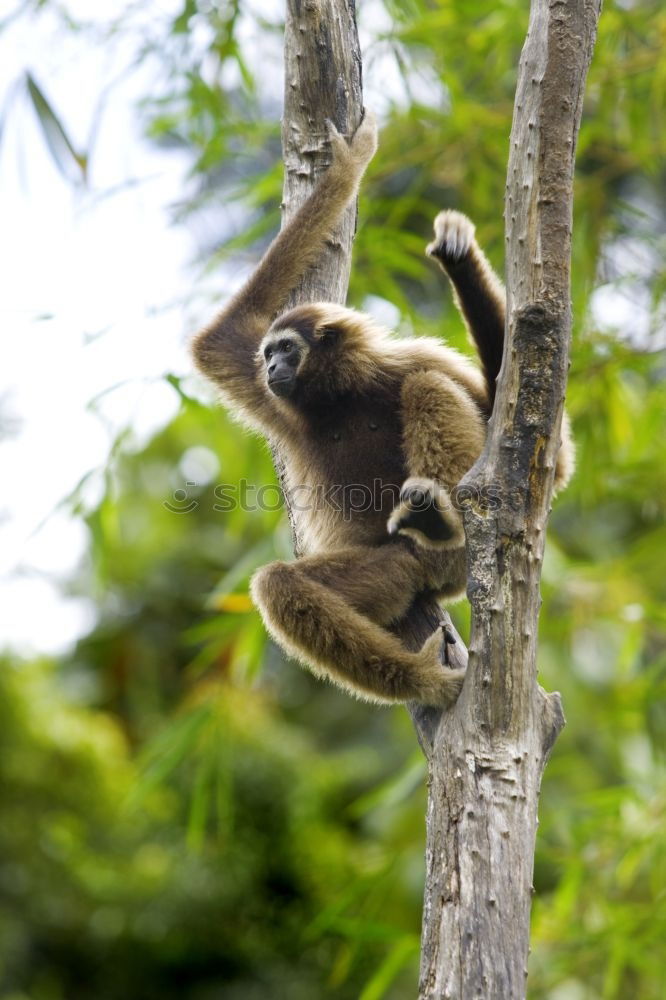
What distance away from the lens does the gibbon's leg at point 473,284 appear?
3281 mm

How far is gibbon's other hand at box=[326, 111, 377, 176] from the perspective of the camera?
3834 millimetres

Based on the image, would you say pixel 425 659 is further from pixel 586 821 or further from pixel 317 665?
pixel 586 821

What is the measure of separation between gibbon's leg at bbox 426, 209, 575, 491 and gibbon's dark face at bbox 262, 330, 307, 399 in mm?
705

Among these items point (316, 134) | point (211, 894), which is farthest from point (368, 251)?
point (211, 894)

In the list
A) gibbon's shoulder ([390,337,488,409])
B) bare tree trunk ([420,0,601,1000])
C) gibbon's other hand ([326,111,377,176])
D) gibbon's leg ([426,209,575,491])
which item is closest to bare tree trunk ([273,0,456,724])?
gibbon's other hand ([326,111,377,176])

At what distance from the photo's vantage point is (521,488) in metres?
2.54

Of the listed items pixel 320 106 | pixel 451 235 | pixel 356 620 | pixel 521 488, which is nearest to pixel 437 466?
pixel 356 620

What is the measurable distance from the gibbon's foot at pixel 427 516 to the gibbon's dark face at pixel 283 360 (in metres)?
0.86

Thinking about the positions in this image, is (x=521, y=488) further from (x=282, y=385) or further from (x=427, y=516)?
(x=282, y=385)

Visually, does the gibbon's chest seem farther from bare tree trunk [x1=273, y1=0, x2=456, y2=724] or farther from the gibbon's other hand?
the gibbon's other hand

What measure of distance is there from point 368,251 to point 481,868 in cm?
408

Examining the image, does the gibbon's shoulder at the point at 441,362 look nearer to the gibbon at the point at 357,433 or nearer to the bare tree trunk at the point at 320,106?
the gibbon at the point at 357,433

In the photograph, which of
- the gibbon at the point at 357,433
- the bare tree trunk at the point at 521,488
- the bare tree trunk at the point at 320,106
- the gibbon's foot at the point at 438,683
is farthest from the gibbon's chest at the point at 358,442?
the bare tree trunk at the point at 521,488

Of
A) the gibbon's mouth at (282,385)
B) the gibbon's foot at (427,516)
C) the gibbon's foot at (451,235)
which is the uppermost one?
the gibbon's foot at (451,235)
